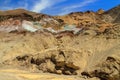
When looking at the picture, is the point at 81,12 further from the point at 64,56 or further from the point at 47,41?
the point at 64,56

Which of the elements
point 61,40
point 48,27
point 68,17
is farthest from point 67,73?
point 68,17

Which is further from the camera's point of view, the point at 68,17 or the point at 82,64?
the point at 68,17

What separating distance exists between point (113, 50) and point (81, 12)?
36.5 meters

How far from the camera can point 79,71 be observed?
86.0 feet

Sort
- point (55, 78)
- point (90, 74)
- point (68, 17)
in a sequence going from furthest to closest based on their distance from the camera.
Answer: point (68, 17) < point (90, 74) < point (55, 78)

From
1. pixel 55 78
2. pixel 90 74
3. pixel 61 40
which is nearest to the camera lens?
pixel 55 78

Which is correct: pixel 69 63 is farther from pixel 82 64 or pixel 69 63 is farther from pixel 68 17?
pixel 68 17

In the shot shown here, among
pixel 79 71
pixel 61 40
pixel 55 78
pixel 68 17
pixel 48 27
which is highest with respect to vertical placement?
pixel 68 17

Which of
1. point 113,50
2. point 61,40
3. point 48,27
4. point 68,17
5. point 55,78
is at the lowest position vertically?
point 55,78

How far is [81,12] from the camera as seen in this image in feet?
208

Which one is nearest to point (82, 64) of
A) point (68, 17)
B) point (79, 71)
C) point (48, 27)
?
point (79, 71)

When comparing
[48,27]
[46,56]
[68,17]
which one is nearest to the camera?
[46,56]

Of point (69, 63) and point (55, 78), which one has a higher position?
point (69, 63)

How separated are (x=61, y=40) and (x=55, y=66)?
1383cm
